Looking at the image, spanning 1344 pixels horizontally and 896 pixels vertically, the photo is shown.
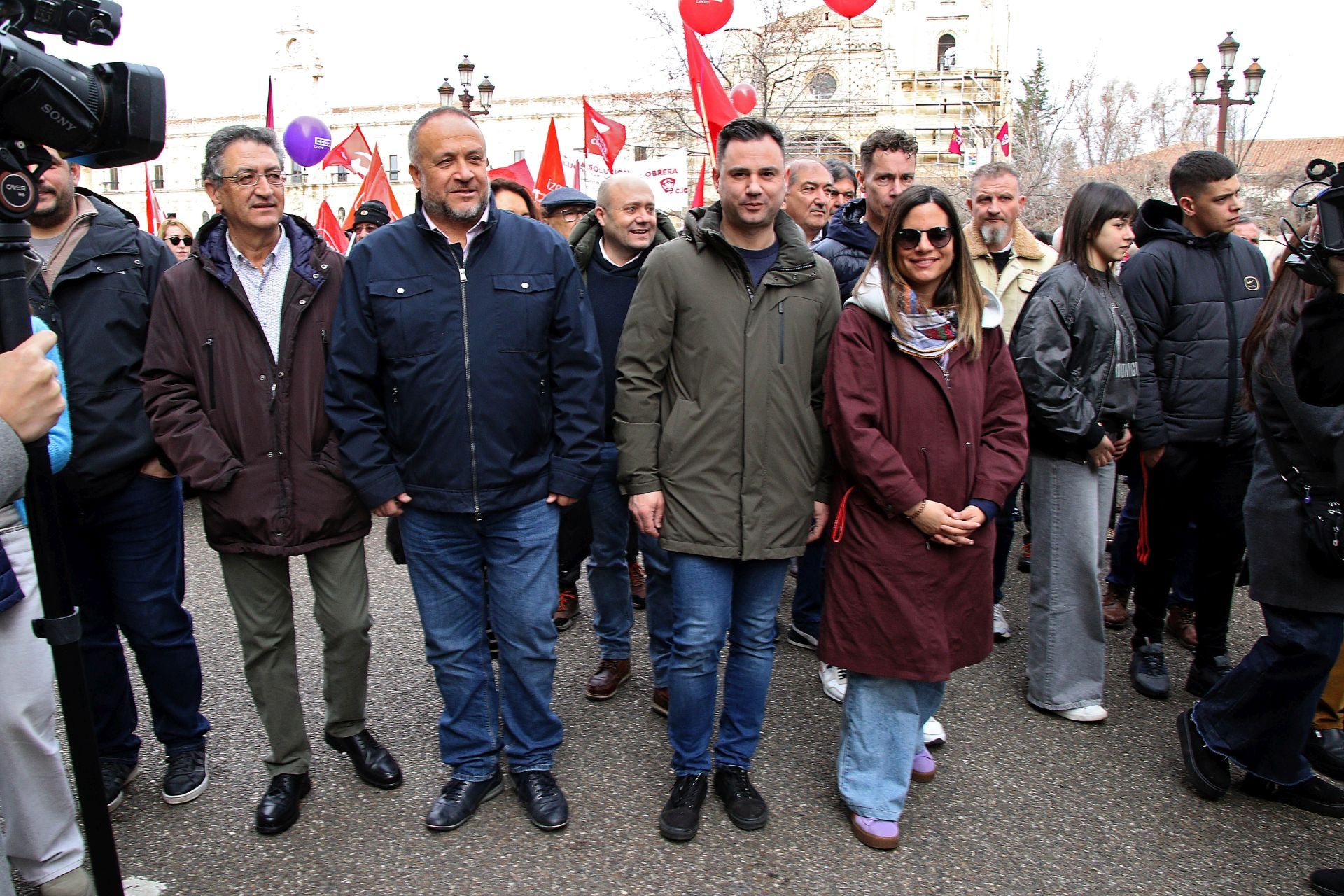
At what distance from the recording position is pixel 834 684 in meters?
4.45

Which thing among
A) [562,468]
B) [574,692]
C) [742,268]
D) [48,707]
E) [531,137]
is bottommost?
[574,692]

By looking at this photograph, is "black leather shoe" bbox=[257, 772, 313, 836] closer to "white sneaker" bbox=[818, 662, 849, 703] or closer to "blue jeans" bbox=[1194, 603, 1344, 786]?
"white sneaker" bbox=[818, 662, 849, 703]

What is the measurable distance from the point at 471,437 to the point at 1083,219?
9.12 feet

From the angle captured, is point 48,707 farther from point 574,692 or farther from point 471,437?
point 574,692

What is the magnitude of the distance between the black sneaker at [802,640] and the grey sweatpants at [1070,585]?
1.18m

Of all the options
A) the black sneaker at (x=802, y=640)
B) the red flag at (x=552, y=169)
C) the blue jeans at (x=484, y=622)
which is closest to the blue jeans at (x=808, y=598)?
the black sneaker at (x=802, y=640)

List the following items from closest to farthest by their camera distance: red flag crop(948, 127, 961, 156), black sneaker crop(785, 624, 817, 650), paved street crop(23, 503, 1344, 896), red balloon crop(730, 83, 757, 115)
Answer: paved street crop(23, 503, 1344, 896)
black sneaker crop(785, 624, 817, 650)
red balloon crop(730, 83, 757, 115)
red flag crop(948, 127, 961, 156)

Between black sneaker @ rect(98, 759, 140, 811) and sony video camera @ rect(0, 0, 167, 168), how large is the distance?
240cm

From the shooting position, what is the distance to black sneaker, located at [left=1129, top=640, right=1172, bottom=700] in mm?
4449

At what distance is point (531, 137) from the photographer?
61.6 metres

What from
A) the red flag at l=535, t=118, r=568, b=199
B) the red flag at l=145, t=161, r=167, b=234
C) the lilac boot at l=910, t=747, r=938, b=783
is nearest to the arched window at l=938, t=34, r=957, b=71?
the red flag at l=535, t=118, r=568, b=199

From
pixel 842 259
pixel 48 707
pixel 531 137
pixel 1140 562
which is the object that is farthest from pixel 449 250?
pixel 531 137

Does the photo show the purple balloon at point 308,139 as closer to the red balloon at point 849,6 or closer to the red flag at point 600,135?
the red flag at point 600,135

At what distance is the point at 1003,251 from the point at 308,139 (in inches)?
631
